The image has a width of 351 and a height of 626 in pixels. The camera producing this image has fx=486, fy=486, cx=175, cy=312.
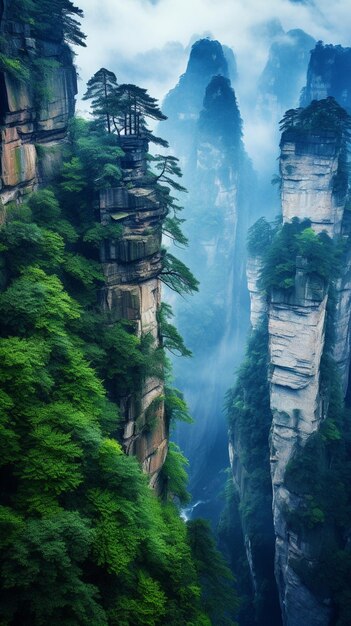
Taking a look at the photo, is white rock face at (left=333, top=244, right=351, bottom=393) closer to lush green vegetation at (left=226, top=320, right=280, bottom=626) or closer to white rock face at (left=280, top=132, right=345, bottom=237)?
white rock face at (left=280, top=132, right=345, bottom=237)

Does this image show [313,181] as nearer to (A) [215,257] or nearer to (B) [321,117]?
(B) [321,117]

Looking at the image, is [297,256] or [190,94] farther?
[190,94]

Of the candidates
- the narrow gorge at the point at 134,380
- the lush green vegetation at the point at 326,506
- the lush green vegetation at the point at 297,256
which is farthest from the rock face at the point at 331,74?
the lush green vegetation at the point at 326,506

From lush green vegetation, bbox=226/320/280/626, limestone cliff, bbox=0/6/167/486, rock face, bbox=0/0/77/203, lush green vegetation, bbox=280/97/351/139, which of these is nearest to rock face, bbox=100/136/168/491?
limestone cliff, bbox=0/6/167/486

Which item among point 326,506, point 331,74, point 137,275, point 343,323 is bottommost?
point 326,506

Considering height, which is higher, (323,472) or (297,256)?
(297,256)

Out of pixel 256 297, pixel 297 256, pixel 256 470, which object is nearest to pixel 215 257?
pixel 256 297
